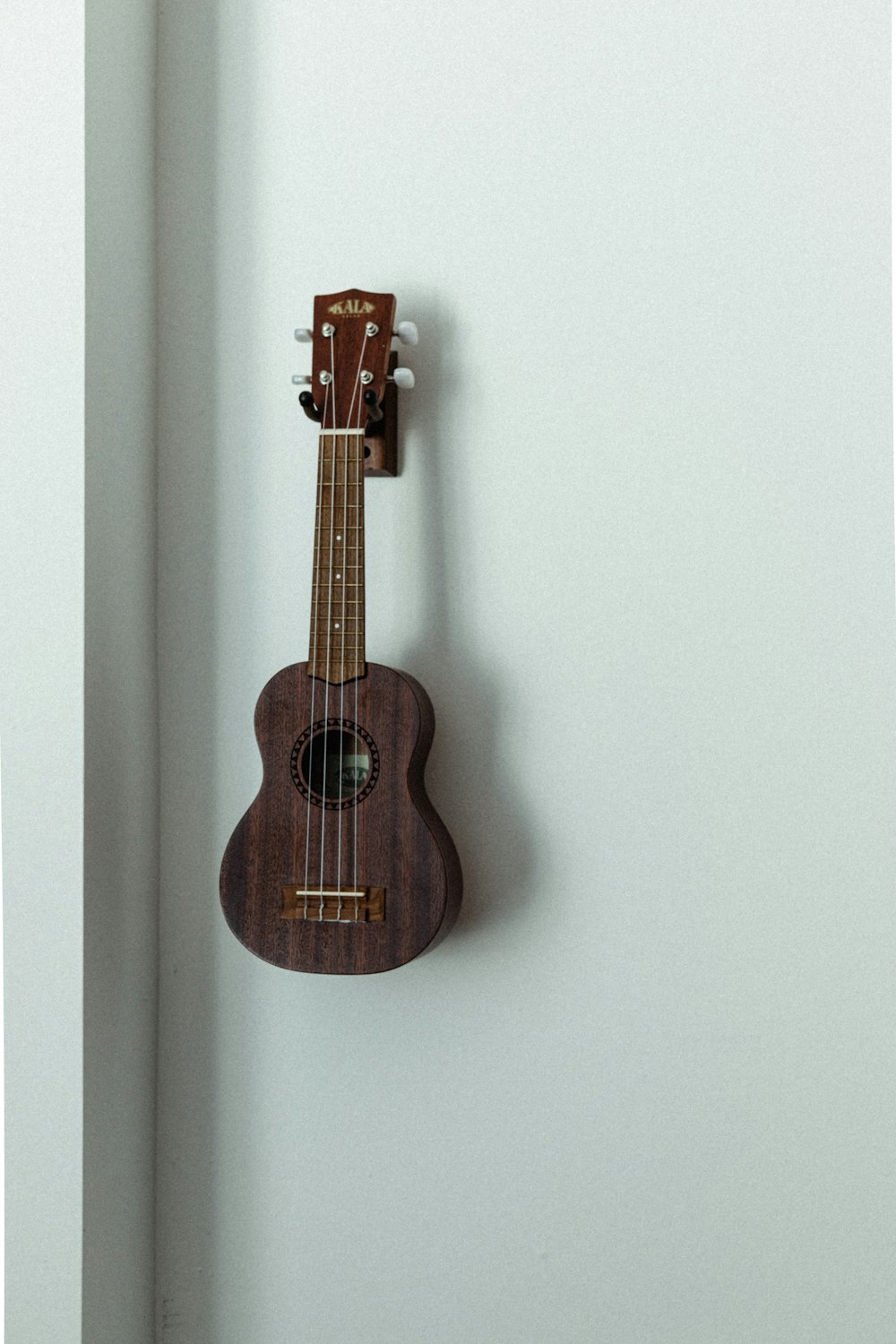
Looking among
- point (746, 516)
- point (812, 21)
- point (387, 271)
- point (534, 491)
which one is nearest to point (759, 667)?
point (746, 516)

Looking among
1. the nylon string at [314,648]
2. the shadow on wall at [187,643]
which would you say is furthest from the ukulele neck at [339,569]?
the shadow on wall at [187,643]

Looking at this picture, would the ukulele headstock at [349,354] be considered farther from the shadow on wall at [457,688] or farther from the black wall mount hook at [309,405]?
the shadow on wall at [457,688]

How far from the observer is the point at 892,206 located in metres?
1.59

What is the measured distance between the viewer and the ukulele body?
1.52 m

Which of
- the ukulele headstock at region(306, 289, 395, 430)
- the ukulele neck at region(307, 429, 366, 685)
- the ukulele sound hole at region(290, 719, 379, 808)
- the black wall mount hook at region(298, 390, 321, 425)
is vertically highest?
the ukulele headstock at region(306, 289, 395, 430)

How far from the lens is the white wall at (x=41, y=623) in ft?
4.97

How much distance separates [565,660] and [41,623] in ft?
2.27

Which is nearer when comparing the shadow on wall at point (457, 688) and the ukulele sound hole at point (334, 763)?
the ukulele sound hole at point (334, 763)

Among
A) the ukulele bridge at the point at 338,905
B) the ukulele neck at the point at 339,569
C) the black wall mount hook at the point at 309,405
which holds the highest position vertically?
the black wall mount hook at the point at 309,405

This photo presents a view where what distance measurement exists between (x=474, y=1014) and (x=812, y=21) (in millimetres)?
1416

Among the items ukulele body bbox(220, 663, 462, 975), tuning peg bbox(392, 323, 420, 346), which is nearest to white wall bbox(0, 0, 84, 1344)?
ukulele body bbox(220, 663, 462, 975)

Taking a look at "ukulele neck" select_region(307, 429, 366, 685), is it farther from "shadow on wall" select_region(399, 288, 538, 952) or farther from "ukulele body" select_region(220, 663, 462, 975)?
"shadow on wall" select_region(399, 288, 538, 952)

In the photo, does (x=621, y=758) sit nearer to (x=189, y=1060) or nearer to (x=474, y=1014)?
(x=474, y=1014)

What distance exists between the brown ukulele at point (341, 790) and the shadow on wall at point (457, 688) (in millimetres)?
89
